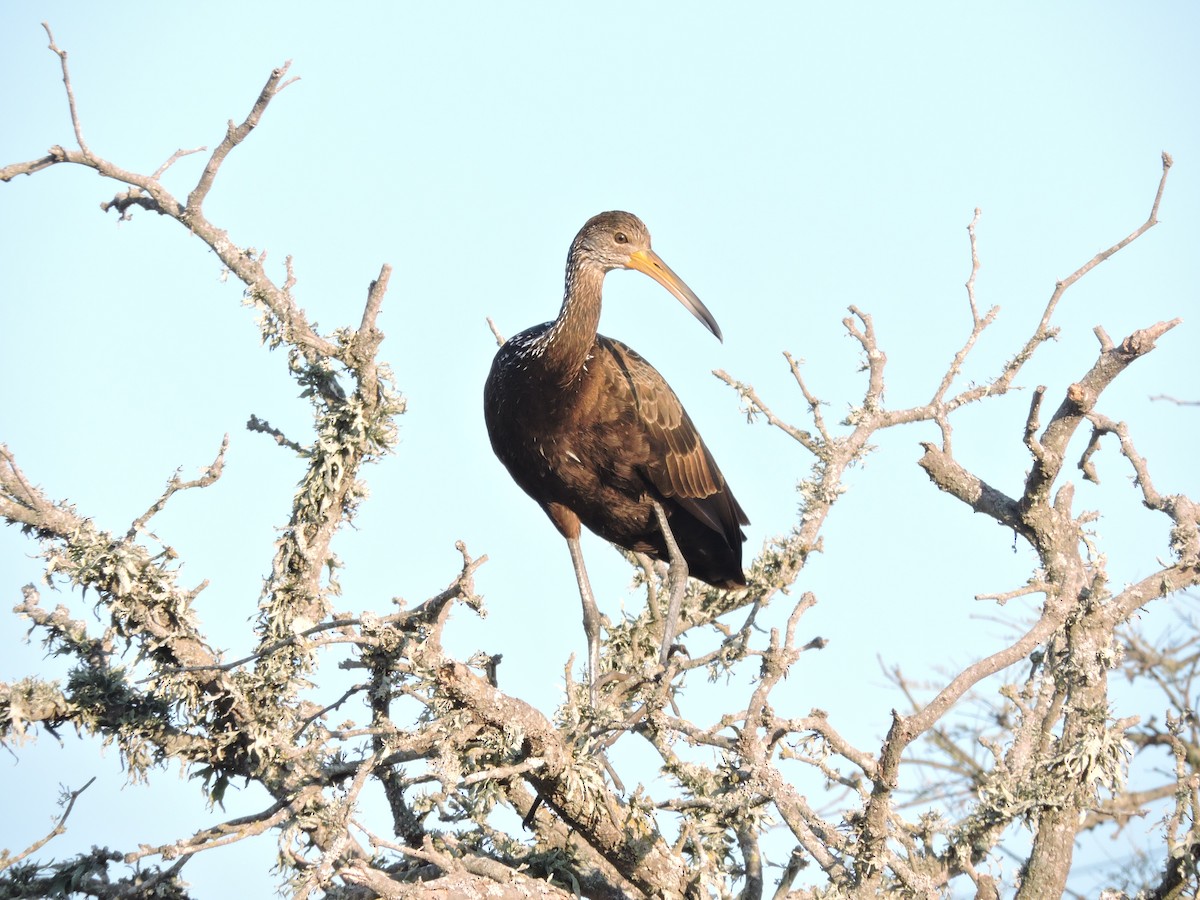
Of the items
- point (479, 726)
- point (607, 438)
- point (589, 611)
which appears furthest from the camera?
point (589, 611)

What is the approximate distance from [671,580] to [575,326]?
3.64ft

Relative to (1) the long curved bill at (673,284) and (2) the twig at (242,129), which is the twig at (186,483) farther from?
(1) the long curved bill at (673,284)

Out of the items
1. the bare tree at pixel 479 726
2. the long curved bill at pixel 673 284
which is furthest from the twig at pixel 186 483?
the long curved bill at pixel 673 284

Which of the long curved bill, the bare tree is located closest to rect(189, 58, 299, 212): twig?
the bare tree

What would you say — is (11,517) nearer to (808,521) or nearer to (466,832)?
(466,832)

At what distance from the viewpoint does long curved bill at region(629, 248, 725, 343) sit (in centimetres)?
551

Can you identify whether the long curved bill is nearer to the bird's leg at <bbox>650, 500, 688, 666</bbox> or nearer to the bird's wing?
the bird's wing

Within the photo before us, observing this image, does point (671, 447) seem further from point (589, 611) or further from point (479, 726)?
point (479, 726)

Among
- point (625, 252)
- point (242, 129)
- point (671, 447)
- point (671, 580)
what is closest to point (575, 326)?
point (625, 252)

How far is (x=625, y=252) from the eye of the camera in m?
5.47

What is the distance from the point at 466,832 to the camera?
3.72m

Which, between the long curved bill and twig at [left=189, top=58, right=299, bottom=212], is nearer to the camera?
twig at [left=189, top=58, right=299, bottom=212]

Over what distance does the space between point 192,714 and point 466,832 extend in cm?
87

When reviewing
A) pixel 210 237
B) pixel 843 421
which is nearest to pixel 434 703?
pixel 210 237
